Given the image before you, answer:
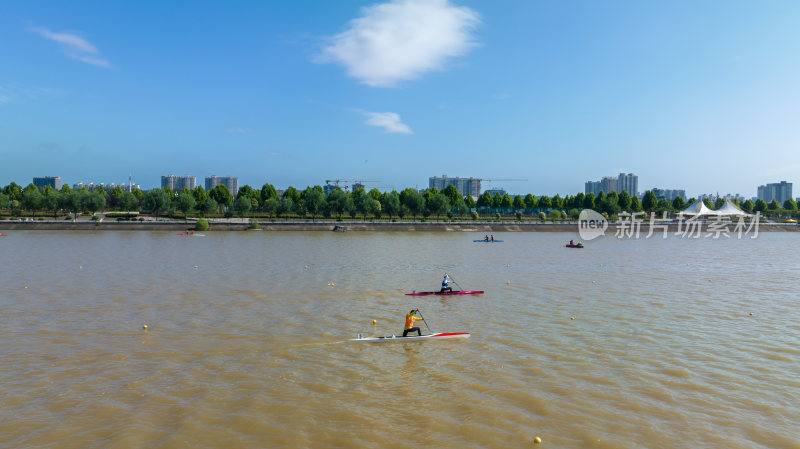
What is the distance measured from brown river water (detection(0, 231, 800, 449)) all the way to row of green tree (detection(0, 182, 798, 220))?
278 feet

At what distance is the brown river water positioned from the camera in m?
11.3

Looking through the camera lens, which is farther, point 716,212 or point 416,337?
point 716,212

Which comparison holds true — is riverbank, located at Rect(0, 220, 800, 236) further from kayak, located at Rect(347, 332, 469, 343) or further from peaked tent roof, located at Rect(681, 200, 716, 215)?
kayak, located at Rect(347, 332, 469, 343)

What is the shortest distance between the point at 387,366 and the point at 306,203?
4101 inches

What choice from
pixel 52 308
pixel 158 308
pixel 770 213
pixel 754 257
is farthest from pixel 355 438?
pixel 770 213

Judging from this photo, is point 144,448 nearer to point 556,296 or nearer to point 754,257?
point 556,296

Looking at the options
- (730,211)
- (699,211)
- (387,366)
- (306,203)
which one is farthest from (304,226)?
(730,211)

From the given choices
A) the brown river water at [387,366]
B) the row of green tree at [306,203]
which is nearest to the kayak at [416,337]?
the brown river water at [387,366]

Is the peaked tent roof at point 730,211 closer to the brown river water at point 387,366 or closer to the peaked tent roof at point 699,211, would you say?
the peaked tent roof at point 699,211

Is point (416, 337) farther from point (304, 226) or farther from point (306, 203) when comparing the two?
point (306, 203)

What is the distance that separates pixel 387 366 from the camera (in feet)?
51.9

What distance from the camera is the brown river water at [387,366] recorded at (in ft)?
37.1

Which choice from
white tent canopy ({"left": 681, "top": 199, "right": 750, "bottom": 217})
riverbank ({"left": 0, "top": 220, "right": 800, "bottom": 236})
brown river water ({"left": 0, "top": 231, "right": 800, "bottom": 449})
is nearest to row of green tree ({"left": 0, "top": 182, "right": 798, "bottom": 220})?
white tent canopy ({"left": 681, "top": 199, "right": 750, "bottom": 217})

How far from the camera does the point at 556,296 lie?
28.2m
